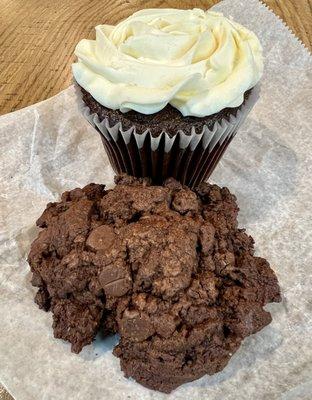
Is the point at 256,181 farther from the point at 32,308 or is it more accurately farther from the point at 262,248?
the point at 32,308

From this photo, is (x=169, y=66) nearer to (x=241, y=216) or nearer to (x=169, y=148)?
(x=169, y=148)

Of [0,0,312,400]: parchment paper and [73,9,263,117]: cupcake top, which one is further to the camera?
[73,9,263,117]: cupcake top

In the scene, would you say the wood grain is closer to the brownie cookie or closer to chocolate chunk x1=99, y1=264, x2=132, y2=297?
the brownie cookie

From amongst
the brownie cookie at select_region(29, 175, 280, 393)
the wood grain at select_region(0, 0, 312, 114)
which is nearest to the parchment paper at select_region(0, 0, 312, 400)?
the brownie cookie at select_region(29, 175, 280, 393)

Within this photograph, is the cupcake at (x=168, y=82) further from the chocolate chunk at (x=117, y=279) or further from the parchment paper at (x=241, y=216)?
the chocolate chunk at (x=117, y=279)

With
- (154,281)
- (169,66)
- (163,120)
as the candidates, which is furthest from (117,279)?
(169,66)

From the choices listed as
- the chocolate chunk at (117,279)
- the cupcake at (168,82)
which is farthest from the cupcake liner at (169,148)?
the chocolate chunk at (117,279)
